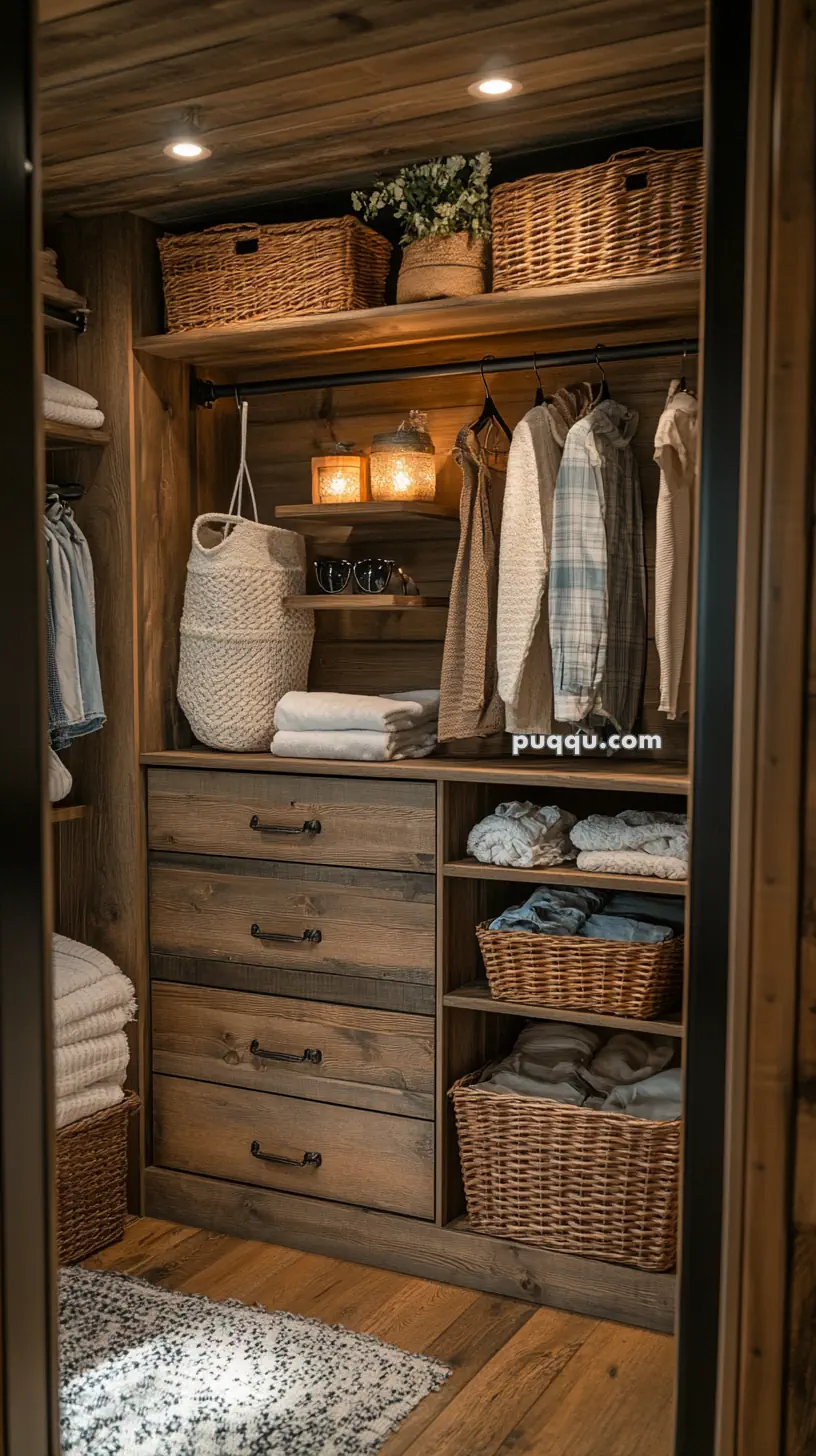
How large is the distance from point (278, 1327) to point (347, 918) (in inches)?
33.7

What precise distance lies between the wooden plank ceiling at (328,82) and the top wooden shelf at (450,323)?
1.12 ft

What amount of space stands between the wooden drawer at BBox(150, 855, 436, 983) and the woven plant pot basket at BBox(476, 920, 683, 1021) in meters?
0.17

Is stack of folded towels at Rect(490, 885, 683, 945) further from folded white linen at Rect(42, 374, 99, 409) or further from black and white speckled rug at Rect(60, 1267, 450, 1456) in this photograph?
folded white linen at Rect(42, 374, 99, 409)

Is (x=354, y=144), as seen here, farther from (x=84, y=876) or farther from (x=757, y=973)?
(x=757, y=973)

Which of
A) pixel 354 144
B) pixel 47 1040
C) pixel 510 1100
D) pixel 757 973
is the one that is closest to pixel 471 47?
pixel 354 144

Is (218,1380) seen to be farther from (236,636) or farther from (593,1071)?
(236,636)

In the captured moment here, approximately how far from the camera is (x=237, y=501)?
139 inches

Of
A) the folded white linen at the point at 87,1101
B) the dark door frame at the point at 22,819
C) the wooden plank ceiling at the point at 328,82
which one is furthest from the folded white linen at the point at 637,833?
the dark door frame at the point at 22,819

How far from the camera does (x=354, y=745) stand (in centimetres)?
299

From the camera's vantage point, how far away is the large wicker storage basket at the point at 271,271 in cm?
297

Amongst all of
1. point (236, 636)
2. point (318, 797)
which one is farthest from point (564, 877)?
point (236, 636)

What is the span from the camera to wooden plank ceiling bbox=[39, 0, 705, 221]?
2229 millimetres

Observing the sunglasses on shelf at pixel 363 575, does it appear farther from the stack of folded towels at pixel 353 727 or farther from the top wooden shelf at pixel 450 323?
the top wooden shelf at pixel 450 323

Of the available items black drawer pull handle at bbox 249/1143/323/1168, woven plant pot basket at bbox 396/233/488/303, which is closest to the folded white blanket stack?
black drawer pull handle at bbox 249/1143/323/1168
